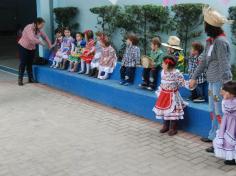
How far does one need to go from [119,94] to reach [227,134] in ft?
9.07

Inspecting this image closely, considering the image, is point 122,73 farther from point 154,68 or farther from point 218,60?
point 218,60

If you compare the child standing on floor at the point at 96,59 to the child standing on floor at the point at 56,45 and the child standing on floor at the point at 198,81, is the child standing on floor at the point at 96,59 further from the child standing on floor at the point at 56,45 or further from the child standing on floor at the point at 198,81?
the child standing on floor at the point at 198,81

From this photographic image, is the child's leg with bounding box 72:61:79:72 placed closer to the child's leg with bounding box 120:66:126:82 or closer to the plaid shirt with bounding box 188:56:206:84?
the child's leg with bounding box 120:66:126:82

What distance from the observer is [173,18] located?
23.3ft

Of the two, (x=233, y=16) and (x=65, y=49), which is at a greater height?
(x=233, y=16)

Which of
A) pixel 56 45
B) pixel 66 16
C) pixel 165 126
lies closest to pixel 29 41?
pixel 56 45

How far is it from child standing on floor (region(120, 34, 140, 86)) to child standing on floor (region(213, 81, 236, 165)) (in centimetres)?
273

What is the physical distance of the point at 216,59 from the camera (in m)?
4.57

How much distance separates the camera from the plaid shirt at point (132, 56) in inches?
271

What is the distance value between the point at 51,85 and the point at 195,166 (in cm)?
527

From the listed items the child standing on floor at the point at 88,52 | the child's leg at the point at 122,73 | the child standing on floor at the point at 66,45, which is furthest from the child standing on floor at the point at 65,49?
the child's leg at the point at 122,73

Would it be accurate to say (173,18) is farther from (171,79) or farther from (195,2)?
(171,79)

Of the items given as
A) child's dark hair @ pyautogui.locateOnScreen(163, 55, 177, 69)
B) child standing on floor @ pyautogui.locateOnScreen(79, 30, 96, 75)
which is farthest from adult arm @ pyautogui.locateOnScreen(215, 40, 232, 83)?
child standing on floor @ pyautogui.locateOnScreen(79, 30, 96, 75)

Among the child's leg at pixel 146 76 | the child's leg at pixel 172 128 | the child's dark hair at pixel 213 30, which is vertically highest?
the child's dark hair at pixel 213 30
